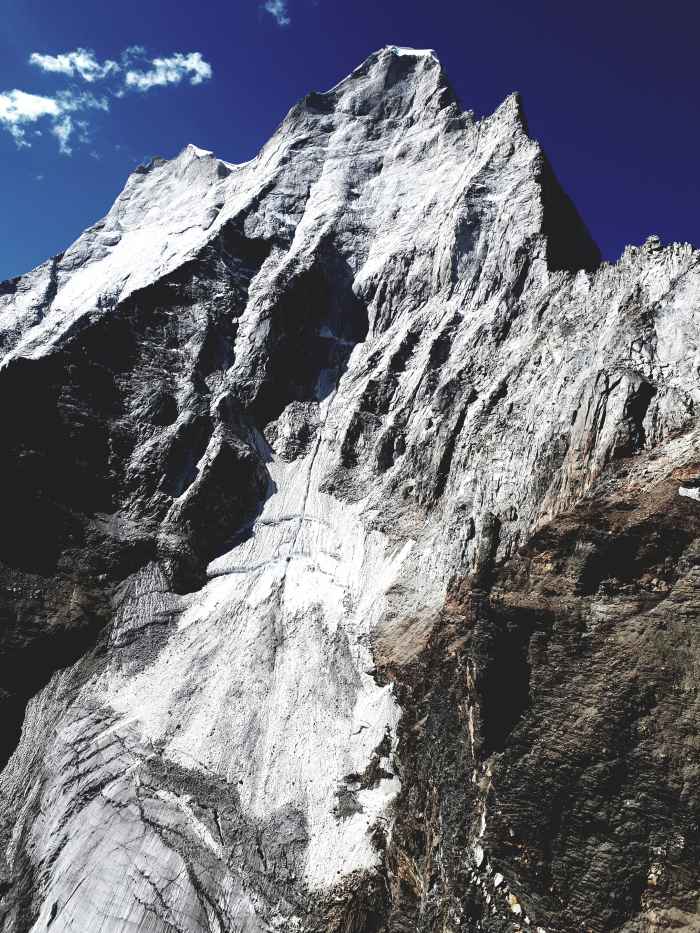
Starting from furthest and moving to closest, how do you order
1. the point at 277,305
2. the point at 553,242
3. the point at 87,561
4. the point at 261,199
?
the point at 261,199 → the point at 277,305 → the point at 553,242 → the point at 87,561

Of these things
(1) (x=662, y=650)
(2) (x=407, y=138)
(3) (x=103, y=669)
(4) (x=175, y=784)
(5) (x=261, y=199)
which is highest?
(2) (x=407, y=138)

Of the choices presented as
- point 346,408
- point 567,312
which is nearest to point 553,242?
point 567,312

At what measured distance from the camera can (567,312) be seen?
22.9 metres

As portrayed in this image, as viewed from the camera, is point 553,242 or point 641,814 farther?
point 553,242

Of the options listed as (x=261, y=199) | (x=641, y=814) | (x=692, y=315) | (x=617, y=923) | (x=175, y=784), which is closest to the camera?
(x=617, y=923)

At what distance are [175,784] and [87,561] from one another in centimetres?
1114

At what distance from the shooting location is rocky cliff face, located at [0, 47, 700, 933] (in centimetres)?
1185

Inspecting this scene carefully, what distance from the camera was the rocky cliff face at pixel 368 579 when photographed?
1185cm

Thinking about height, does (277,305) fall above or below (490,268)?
below

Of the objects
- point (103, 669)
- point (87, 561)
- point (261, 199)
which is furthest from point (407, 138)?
point (103, 669)

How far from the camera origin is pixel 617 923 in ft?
32.4

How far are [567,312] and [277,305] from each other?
1707cm

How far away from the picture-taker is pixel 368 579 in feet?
72.6

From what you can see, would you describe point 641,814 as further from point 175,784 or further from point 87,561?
point 87,561
